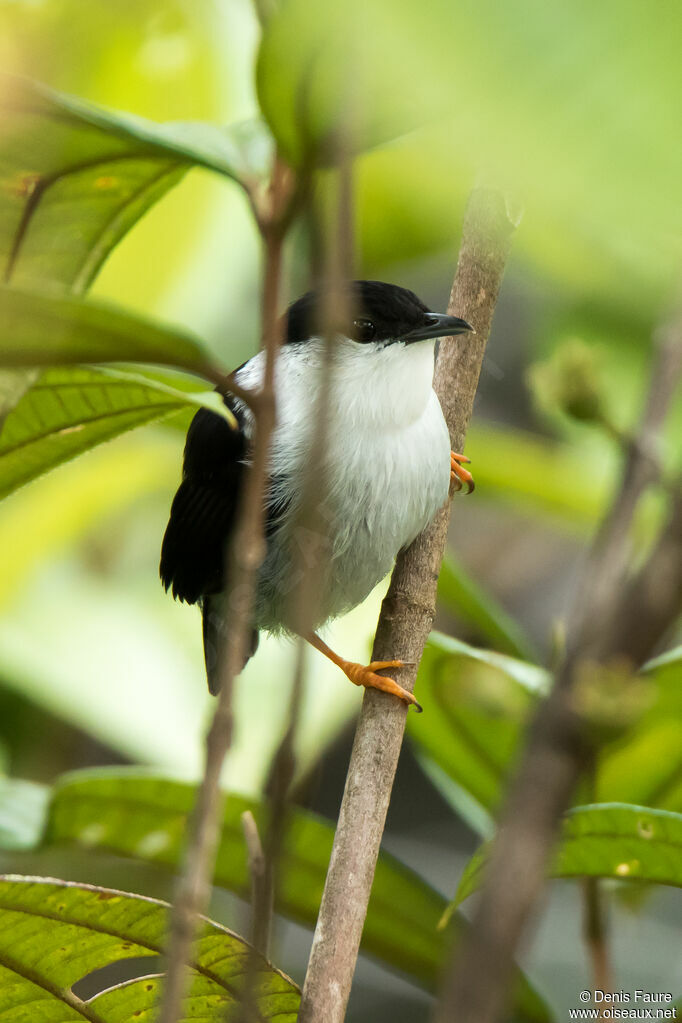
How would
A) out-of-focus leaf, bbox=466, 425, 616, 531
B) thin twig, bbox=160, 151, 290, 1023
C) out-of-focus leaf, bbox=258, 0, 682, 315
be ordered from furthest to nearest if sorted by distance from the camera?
out-of-focus leaf, bbox=466, 425, 616, 531 → thin twig, bbox=160, 151, 290, 1023 → out-of-focus leaf, bbox=258, 0, 682, 315

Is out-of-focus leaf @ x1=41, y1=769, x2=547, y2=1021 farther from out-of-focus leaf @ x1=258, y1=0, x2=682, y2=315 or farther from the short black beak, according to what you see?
out-of-focus leaf @ x1=258, y1=0, x2=682, y2=315

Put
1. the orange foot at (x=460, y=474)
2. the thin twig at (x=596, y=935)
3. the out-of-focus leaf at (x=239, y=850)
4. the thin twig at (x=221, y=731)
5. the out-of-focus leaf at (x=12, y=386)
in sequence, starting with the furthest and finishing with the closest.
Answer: the orange foot at (x=460, y=474) < the out-of-focus leaf at (x=239, y=850) < the thin twig at (x=596, y=935) < the out-of-focus leaf at (x=12, y=386) < the thin twig at (x=221, y=731)

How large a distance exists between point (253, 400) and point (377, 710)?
769 millimetres

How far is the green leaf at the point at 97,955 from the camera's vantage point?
1.14 metres

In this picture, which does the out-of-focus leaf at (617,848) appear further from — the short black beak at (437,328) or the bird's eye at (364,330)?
the bird's eye at (364,330)

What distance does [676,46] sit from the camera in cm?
34

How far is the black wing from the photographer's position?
6.49ft

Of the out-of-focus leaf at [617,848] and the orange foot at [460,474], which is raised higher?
the orange foot at [460,474]

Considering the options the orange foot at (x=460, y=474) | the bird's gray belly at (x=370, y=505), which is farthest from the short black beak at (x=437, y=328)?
the orange foot at (x=460, y=474)

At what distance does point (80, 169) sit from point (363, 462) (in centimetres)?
91

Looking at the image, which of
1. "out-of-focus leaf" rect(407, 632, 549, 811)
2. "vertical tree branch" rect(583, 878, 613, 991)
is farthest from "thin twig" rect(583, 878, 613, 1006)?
"out-of-focus leaf" rect(407, 632, 549, 811)

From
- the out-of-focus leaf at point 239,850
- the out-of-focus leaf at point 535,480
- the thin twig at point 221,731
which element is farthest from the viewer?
the out-of-focus leaf at point 535,480

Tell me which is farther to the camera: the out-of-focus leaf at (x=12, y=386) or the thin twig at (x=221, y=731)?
the out-of-focus leaf at (x=12, y=386)

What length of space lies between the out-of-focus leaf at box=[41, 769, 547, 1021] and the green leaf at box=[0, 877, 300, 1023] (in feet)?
1.69
